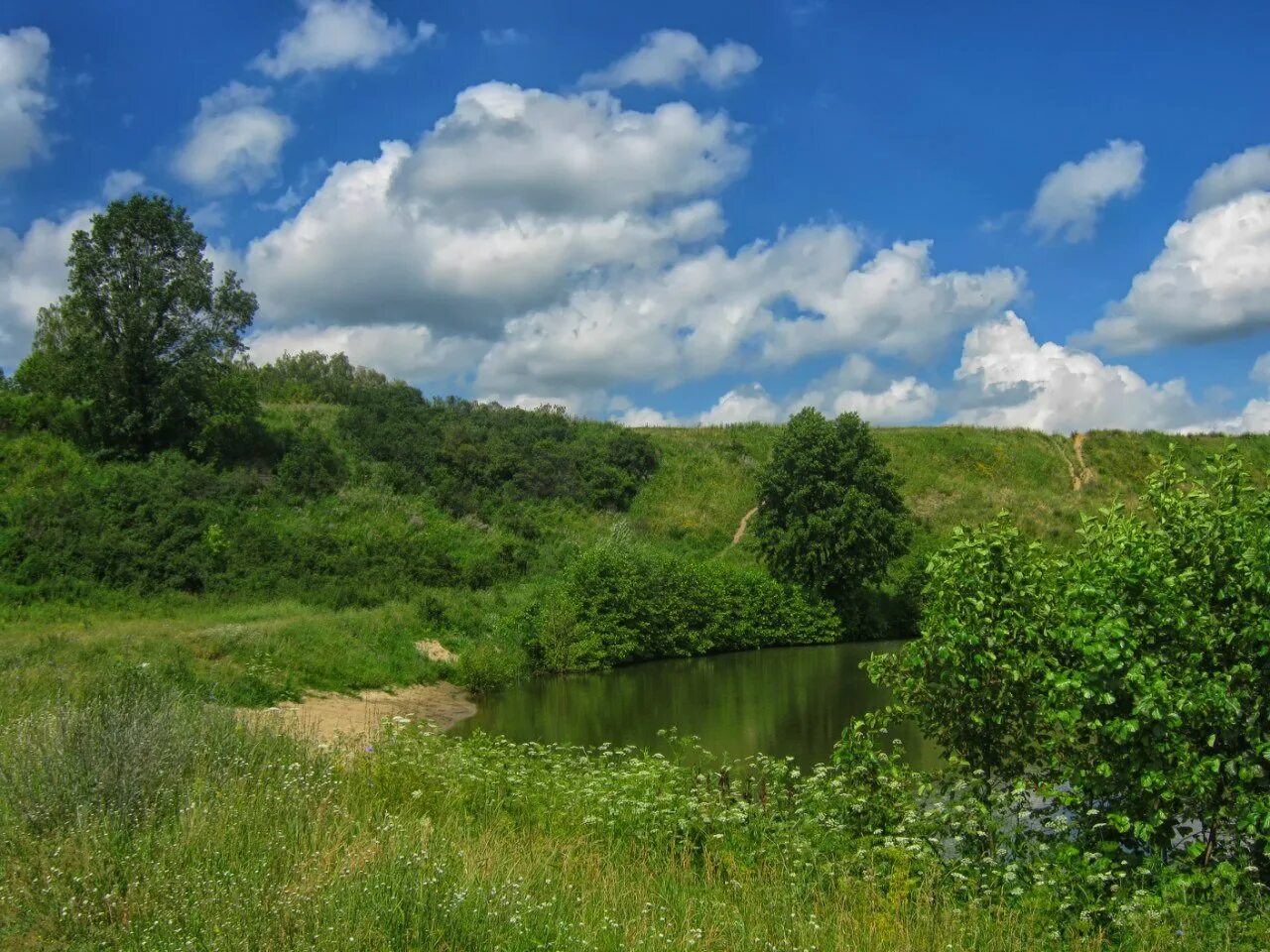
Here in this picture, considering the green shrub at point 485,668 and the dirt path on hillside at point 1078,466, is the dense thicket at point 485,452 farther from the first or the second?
the dirt path on hillside at point 1078,466

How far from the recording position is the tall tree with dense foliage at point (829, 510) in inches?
1486

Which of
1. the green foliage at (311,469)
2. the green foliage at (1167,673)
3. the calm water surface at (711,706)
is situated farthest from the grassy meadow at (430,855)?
the green foliage at (311,469)

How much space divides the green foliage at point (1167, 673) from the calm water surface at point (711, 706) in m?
7.80

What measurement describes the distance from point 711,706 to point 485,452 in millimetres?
25777

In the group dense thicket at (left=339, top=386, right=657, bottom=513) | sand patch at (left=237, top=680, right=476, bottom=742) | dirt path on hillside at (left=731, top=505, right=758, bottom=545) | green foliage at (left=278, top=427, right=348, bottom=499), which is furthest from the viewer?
dirt path on hillside at (left=731, top=505, right=758, bottom=545)

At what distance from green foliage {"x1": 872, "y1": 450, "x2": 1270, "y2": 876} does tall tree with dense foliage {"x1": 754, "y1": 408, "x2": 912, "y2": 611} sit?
2998 centimetres

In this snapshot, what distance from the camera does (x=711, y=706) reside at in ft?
78.9

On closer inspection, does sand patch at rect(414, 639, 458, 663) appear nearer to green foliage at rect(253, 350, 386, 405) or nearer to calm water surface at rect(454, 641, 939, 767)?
calm water surface at rect(454, 641, 939, 767)

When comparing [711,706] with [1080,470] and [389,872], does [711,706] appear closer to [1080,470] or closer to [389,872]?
[389,872]

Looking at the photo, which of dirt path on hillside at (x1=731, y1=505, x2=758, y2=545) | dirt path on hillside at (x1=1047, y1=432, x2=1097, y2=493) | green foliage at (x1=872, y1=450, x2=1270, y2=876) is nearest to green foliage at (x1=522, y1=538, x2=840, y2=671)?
dirt path on hillside at (x1=731, y1=505, x2=758, y2=545)

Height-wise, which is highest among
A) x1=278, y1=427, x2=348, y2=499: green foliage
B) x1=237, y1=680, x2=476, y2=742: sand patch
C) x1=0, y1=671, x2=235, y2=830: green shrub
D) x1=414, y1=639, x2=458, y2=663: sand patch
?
x1=278, y1=427, x2=348, y2=499: green foliage

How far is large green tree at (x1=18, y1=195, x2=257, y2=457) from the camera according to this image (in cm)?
3688

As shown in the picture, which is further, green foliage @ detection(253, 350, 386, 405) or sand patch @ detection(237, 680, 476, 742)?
green foliage @ detection(253, 350, 386, 405)

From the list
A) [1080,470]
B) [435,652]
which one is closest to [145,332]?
[435,652]
